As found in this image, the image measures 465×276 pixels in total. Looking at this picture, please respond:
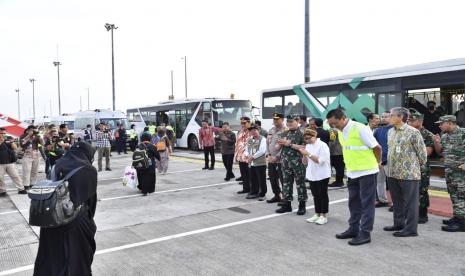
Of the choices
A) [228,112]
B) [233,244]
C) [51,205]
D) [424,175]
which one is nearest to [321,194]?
[424,175]

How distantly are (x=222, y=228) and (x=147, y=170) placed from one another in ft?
12.2

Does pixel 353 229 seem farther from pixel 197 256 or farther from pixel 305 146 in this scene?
pixel 197 256

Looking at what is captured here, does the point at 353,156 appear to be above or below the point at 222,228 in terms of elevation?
above

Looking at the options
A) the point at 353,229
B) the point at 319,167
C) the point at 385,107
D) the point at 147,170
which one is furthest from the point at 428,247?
the point at 385,107

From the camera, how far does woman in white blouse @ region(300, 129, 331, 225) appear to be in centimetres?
605

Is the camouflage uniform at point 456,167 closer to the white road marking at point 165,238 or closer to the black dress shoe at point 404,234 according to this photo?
the black dress shoe at point 404,234

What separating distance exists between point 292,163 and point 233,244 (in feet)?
6.70

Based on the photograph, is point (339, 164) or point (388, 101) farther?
point (388, 101)

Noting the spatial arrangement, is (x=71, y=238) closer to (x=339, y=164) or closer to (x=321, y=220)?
(x=321, y=220)

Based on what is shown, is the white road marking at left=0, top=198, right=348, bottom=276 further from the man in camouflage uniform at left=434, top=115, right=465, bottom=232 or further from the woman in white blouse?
the man in camouflage uniform at left=434, top=115, right=465, bottom=232

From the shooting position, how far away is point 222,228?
19.8 ft

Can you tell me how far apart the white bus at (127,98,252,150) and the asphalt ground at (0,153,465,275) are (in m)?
12.8

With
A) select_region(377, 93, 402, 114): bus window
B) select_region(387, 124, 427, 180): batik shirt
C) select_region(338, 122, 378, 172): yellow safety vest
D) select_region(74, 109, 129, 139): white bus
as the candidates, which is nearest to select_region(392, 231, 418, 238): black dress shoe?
select_region(387, 124, 427, 180): batik shirt

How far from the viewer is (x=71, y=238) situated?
3.07 meters
